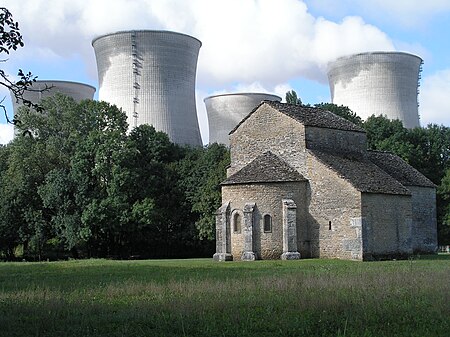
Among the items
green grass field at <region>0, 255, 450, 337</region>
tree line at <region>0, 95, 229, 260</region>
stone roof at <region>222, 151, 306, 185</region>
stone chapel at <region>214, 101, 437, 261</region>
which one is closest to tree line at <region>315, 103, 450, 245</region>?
tree line at <region>0, 95, 229, 260</region>

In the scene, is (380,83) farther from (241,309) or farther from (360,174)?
(241,309)

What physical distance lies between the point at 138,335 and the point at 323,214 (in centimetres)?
2927

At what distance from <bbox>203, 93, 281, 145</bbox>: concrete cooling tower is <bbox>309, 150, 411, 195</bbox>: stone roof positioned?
19.0 metres

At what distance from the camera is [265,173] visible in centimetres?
4078

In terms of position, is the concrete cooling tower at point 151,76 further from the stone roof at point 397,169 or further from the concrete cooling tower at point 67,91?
the stone roof at point 397,169

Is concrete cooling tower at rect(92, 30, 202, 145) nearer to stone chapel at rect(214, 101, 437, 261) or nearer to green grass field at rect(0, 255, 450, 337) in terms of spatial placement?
stone chapel at rect(214, 101, 437, 261)

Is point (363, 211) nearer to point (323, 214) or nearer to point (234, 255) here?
point (323, 214)

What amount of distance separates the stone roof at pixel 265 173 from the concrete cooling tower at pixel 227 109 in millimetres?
18932

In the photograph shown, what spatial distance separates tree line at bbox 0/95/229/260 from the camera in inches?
2004

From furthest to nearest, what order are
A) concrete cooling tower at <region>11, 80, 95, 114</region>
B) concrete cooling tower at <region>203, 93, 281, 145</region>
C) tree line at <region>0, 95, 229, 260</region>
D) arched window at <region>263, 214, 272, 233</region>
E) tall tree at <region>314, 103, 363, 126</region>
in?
tall tree at <region>314, 103, 363, 126</region> < concrete cooling tower at <region>203, 93, 281, 145</region> < concrete cooling tower at <region>11, 80, 95, 114</region> < tree line at <region>0, 95, 229, 260</region> < arched window at <region>263, 214, 272, 233</region>

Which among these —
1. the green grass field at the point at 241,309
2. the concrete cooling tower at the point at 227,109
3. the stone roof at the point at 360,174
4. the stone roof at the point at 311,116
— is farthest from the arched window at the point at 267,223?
the concrete cooling tower at the point at 227,109

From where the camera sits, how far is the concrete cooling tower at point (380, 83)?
187ft

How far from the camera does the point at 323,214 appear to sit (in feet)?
134

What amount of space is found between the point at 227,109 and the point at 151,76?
38.9 feet
